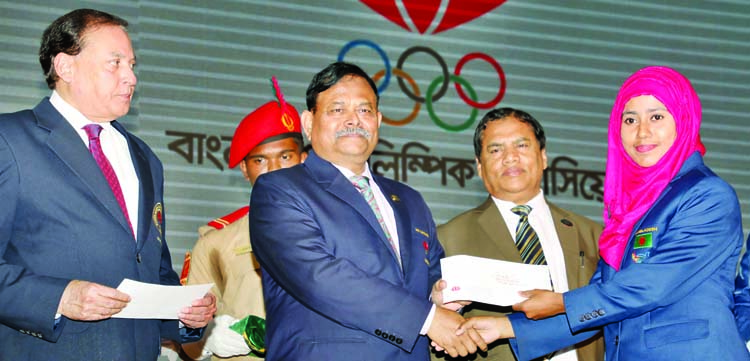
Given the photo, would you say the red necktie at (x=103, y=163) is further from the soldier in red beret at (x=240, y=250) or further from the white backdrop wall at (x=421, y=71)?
the white backdrop wall at (x=421, y=71)

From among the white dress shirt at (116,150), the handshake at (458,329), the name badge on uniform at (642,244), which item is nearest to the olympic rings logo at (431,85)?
the handshake at (458,329)

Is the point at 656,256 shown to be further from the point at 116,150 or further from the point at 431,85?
the point at 431,85

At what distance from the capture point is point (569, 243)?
4.16 metres

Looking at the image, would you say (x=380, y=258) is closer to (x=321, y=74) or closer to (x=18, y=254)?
(x=321, y=74)

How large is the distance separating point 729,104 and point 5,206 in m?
5.78

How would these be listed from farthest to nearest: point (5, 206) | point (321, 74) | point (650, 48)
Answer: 1. point (650, 48)
2. point (321, 74)
3. point (5, 206)

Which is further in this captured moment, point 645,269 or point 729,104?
point 729,104

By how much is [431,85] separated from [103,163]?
386 centimetres

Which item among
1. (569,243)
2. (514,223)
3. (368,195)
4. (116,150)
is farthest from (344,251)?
(569,243)

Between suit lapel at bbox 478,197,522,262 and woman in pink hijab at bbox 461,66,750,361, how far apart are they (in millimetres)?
480

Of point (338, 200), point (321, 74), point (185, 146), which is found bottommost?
point (185, 146)

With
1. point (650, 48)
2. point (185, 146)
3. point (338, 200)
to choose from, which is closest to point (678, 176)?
point (338, 200)

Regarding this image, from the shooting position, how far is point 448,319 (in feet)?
10.9

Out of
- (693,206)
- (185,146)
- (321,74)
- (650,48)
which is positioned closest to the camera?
(693,206)
